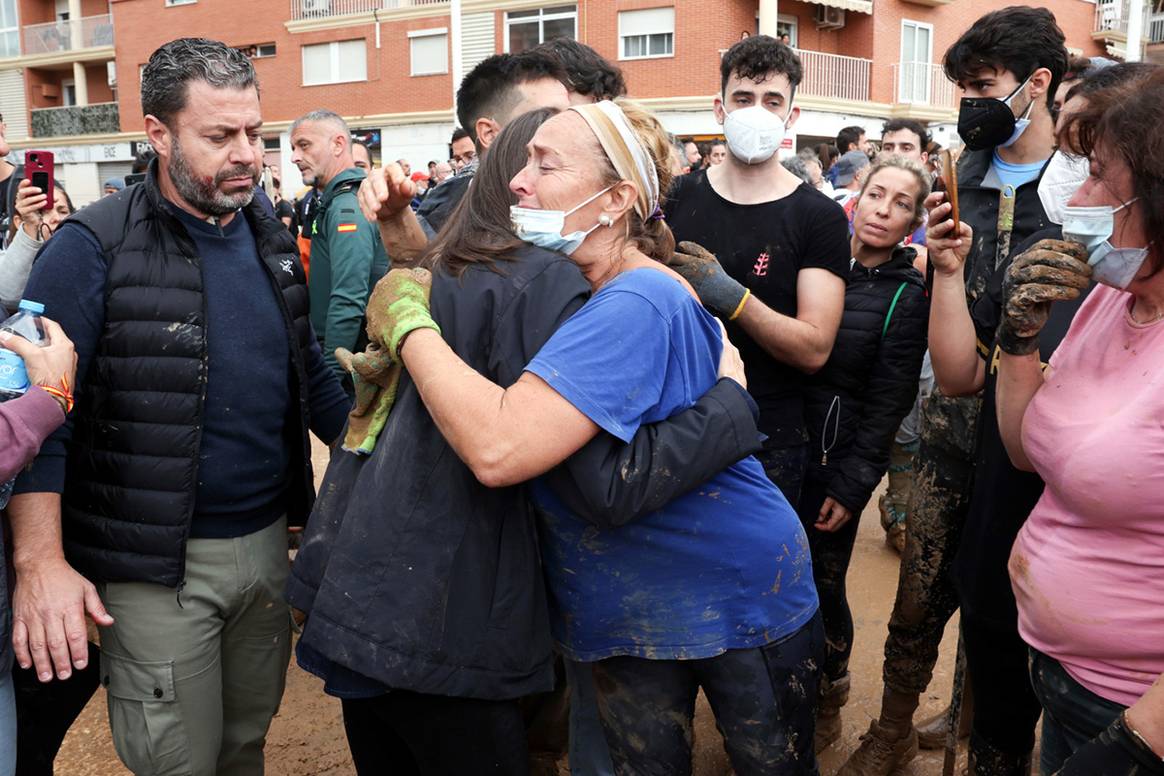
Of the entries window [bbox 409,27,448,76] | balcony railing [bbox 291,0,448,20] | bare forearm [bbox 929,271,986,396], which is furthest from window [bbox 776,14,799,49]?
bare forearm [bbox 929,271,986,396]

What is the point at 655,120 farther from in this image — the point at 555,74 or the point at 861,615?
the point at 861,615

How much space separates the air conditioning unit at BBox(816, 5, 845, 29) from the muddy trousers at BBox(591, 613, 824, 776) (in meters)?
24.7

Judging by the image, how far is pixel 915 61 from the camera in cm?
2516

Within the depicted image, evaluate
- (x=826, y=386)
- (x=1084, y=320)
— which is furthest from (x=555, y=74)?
(x=1084, y=320)

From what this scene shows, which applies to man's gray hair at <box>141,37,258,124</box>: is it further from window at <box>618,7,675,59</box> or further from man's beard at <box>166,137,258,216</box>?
window at <box>618,7,675,59</box>

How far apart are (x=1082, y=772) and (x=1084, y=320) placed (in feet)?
3.13

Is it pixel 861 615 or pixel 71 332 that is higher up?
pixel 71 332

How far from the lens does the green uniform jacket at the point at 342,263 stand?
4.37 m

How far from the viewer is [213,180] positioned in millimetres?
2385

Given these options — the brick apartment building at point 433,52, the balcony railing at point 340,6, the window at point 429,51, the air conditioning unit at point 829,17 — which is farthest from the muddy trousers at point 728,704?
the balcony railing at point 340,6

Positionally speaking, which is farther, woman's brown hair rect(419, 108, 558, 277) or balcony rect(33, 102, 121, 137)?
balcony rect(33, 102, 121, 137)

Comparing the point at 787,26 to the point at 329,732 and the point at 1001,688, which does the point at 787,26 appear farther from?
the point at 1001,688

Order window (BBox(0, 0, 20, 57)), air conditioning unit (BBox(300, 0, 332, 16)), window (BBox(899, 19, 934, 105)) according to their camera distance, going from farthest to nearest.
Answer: window (BBox(0, 0, 20, 57))
air conditioning unit (BBox(300, 0, 332, 16))
window (BBox(899, 19, 934, 105))

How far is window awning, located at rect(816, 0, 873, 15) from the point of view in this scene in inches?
894
